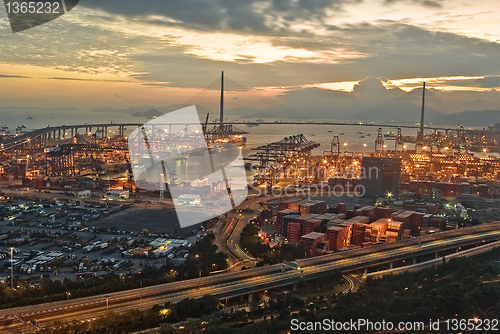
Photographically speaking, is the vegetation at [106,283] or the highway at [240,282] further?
the vegetation at [106,283]

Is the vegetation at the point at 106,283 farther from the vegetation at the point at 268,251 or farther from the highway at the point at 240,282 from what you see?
the vegetation at the point at 268,251

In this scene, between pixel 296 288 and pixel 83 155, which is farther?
pixel 83 155

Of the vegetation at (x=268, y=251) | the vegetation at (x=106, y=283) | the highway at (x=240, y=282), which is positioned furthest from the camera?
the vegetation at (x=268, y=251)

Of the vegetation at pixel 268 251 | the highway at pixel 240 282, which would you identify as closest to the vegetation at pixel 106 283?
the highway at pixel 240 282

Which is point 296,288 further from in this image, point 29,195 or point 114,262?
point 29,195

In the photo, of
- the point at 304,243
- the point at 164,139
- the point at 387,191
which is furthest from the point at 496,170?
the point at 164,139

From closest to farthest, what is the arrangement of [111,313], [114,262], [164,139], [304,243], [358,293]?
[111,313] → [358,293] → [114,262] → [304,243] → [164,139]

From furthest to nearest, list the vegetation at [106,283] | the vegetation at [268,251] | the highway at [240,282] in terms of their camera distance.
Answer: the vegetation at [268,251] < the vegetation at [106,283] < the highway at [240,282]

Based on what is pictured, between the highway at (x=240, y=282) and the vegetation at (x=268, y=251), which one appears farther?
the vegetation at (x=268, y=251)
